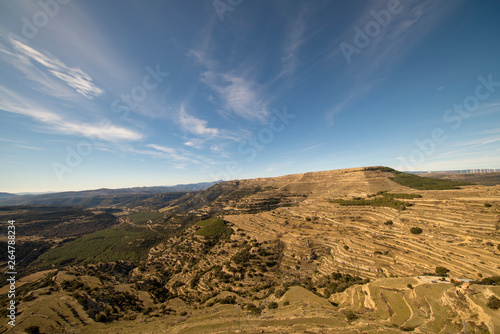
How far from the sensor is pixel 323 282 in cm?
3203

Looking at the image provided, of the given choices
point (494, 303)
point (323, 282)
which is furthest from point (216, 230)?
point (494, 303)

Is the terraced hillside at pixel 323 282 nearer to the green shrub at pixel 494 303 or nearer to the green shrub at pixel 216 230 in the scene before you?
the green shrub at pixel 494 303

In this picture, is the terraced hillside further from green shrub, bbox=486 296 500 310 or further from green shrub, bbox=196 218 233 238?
green shrub, bbox=196 218 233 238

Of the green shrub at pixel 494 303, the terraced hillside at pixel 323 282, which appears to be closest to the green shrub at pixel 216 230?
the terraced hillside at pixel 323 282

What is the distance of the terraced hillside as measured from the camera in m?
19.5

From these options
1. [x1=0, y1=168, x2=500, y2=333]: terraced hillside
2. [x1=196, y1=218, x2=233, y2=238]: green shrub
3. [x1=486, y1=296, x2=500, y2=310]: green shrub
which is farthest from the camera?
[x1=196, y1=218, x2=233, y2=238]: green shrub

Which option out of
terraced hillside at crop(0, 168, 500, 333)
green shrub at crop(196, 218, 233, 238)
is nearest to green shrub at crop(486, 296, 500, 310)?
terraced hillside at crop(0, 168, 500, 333)

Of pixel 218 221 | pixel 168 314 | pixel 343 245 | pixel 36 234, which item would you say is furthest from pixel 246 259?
pixel 36 234

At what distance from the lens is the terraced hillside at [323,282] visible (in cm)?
1947

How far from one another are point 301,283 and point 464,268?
24953mm

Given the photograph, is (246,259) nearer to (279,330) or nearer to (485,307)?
(279,330)

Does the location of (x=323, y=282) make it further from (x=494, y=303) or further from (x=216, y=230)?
(x=216, y=230)

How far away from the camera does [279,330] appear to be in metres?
19.2

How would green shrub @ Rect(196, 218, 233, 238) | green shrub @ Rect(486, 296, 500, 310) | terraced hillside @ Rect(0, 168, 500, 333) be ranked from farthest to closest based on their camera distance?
green shrub @ Rect(196, 218, 233, 238)
terraced hillside @ Rect(0, 168, 500, 333)
green shrub @ Rect(486, 296, 500, 310)
